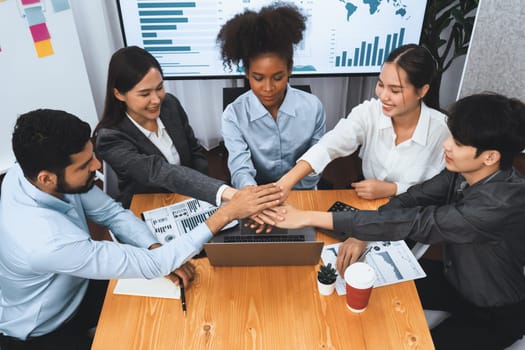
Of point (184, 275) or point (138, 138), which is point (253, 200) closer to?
point (184, 275)

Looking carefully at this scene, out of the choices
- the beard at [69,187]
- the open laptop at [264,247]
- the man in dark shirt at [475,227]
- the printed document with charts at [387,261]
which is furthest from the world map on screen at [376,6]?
the beard at [69,187]

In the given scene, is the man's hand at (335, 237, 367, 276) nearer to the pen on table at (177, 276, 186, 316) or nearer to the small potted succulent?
the small potted succulent

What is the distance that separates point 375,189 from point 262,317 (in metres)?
0.72

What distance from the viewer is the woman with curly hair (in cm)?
170

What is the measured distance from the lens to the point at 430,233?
138 cm

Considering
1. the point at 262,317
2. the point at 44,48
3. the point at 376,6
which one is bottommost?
the point at 262,317

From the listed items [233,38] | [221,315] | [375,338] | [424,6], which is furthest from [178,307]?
[424,6]

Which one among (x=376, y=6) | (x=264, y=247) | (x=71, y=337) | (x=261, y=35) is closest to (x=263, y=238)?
(x=264, y=247)

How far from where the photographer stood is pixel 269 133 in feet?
6.53

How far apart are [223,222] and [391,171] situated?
0.82m

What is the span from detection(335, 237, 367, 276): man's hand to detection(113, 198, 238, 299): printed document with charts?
36 centimetres

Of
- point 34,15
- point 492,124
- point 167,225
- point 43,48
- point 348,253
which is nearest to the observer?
point 492,124

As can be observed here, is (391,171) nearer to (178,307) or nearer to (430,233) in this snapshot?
(430,233)

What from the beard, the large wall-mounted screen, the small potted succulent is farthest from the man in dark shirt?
the large wall-mounted screen
